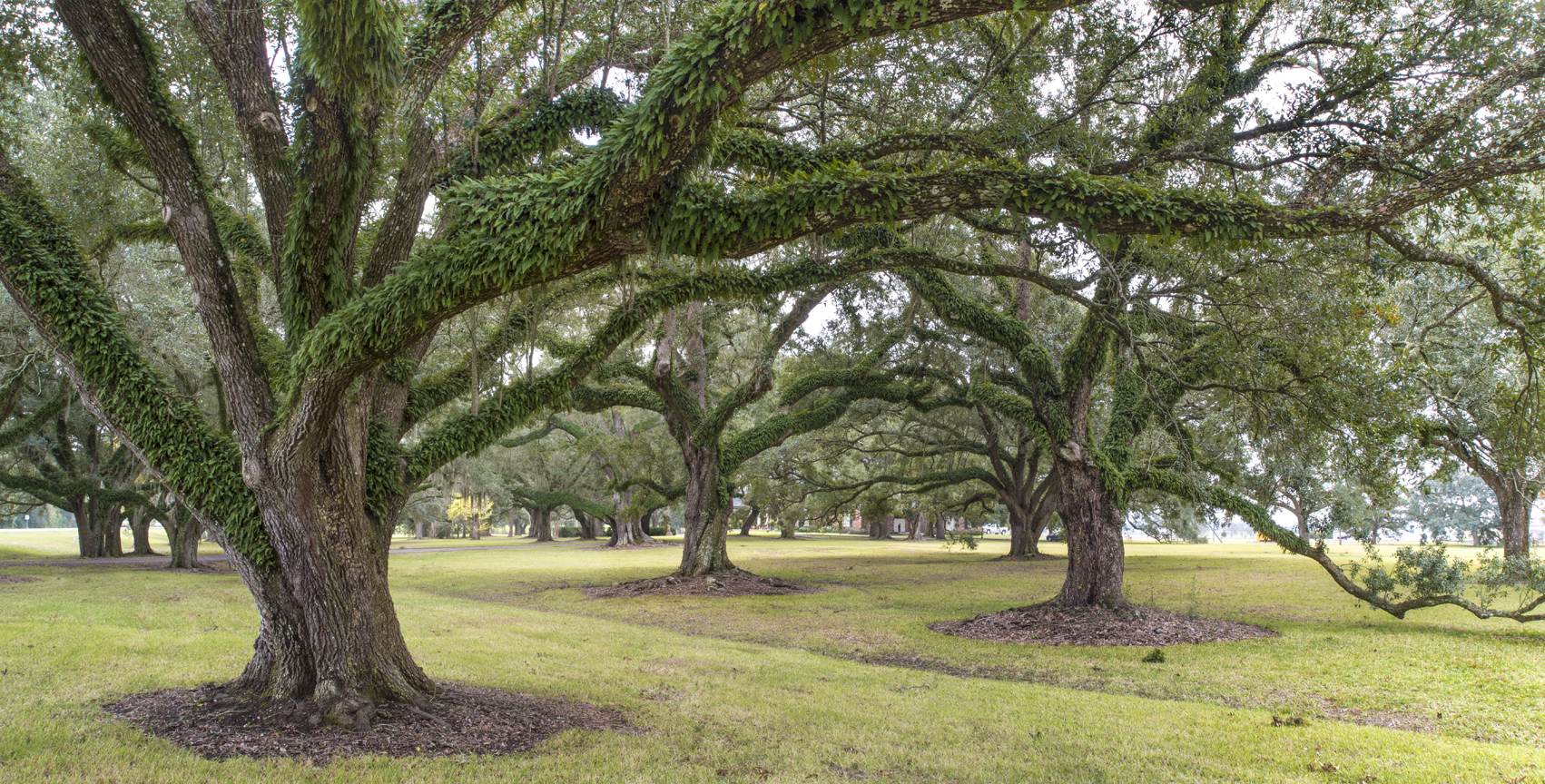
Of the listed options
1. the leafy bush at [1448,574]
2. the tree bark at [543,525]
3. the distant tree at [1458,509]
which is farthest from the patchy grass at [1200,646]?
the distant tree at [1458,509]

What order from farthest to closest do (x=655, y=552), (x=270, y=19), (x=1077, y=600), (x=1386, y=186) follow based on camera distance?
(x=655, y=552)
(x=1077, y=600)
(x=1386, y=186)
(x=270, y=19)

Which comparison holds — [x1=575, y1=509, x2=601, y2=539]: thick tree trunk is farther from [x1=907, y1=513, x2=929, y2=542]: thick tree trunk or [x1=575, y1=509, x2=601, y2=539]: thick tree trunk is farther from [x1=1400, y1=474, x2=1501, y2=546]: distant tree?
[x1=1400, y1=474, x2=1501, y2=546]: distant tree

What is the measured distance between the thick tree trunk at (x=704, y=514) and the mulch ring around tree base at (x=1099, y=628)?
6787 millimetres

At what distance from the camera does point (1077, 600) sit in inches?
427

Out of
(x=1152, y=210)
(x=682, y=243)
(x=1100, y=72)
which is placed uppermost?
(x=1100, y=72)

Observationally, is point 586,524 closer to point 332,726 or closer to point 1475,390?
point 1475,390

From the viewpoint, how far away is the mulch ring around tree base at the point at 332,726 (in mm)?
4625

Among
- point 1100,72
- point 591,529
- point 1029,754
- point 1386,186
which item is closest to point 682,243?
point 1029,754

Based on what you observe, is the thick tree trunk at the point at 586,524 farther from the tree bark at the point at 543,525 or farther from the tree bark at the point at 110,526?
Answer: the tree bark at the point at 110,526

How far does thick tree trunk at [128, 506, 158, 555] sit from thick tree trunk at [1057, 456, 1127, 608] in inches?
991

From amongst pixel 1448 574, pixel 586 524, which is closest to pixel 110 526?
pixel 586 524

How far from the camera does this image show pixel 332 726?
16.2 feet

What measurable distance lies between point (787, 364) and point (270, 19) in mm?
14385

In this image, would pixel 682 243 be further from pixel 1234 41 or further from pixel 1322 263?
pixel 1322 263
